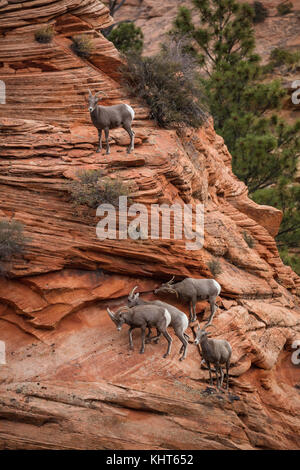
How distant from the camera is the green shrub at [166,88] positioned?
39.4 feet

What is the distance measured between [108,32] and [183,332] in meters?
17.8

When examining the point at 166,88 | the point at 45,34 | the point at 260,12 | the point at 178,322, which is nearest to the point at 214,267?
the point at 178,322

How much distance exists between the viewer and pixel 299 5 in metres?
38.8

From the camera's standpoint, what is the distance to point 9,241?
8766 millimetres

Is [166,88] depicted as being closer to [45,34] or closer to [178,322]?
[45,34]

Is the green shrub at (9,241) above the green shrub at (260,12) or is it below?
below

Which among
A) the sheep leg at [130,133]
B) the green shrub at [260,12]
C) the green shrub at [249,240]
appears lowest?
the green shrub at [249,240]

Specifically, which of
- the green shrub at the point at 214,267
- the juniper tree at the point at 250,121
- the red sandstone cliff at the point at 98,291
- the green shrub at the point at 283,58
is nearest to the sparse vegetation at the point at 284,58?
the green shrub at the point at 283,58

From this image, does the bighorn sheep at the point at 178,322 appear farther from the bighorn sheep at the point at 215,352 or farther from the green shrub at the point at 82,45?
the green shrub at the point at 82,45

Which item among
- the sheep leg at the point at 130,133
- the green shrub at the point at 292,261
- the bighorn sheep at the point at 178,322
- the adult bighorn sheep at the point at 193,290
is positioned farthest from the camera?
the green shrub at the point at 292,261

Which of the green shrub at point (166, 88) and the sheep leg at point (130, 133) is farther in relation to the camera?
the green shrub at point (166, 88)

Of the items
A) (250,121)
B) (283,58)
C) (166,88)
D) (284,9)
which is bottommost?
(250,121)

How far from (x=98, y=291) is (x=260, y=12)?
125ft

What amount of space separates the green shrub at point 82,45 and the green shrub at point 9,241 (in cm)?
559
